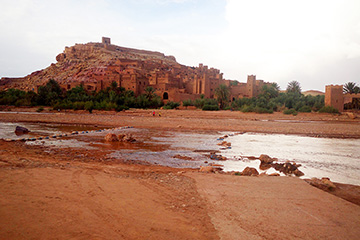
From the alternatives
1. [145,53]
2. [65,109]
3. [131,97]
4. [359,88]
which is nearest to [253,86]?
[359,88]

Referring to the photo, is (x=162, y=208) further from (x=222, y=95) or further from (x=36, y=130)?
(x=222, y=95)

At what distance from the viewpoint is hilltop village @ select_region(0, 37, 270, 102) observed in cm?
4897

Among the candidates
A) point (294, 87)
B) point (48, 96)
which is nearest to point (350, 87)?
point (294, 87)

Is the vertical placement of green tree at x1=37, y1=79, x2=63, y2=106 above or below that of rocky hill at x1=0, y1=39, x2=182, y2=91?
below

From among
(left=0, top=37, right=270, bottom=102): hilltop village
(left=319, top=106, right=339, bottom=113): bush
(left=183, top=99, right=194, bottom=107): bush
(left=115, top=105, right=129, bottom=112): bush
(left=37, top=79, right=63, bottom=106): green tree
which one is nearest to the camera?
(left=319, top=106, right=339, bottom=113): bush

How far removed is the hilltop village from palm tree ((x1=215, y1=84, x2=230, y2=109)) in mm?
2703

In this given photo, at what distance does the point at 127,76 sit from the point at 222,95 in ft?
61.5

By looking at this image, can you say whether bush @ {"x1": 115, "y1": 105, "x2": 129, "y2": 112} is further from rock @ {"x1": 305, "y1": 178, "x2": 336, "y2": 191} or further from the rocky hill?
rock @ {"x1": 305, "y1": 178, "x2": 336, "y2": 191}

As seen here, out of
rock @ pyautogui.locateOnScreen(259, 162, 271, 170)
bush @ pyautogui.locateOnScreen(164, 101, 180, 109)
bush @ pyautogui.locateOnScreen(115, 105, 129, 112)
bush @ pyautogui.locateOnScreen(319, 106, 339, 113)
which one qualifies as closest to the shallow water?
rock @ pyautogui.locateOnScreen(259, 162, 271, 170)

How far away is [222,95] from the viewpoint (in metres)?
45.9

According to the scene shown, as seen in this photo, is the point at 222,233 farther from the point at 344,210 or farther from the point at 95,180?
the point at 95,180

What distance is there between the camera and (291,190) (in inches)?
199

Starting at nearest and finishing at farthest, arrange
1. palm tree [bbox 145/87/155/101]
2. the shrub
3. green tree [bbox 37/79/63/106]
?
the shrub → palm tree [bbox 145/87/155/101] → green tree [bbox 37/79/63/106]

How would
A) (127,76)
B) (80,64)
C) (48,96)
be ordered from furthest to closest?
(80,64) < (127,76) < (48,96)
